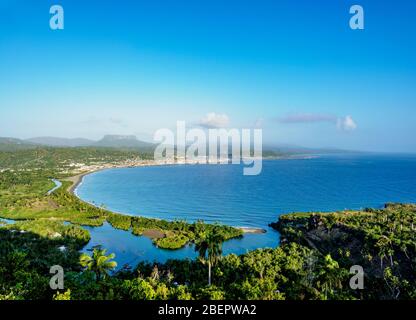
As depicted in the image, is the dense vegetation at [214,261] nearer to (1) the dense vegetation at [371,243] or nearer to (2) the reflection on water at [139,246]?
(1) the dense vegetation at [371,243]

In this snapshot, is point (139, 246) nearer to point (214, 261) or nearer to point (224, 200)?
point (214, 261)

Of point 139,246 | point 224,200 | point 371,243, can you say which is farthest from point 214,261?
point 224,200

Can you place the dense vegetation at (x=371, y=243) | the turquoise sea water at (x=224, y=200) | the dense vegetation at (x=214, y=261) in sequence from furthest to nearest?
the turquoise sea water at (x=224, y=200)
the dense vegetation at (x=371, y=243)
the dense vegetation at (x=214, y=261)

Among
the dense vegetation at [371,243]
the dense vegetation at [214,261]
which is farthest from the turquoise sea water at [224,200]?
the dense vegetation at [371,243]

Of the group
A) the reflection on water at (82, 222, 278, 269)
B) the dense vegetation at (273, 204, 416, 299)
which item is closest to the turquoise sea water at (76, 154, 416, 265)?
the reflection on water at (82, 222, 278, 269)

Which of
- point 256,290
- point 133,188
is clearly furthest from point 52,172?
point 256,290

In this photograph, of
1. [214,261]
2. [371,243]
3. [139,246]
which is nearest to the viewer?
[214,261]
